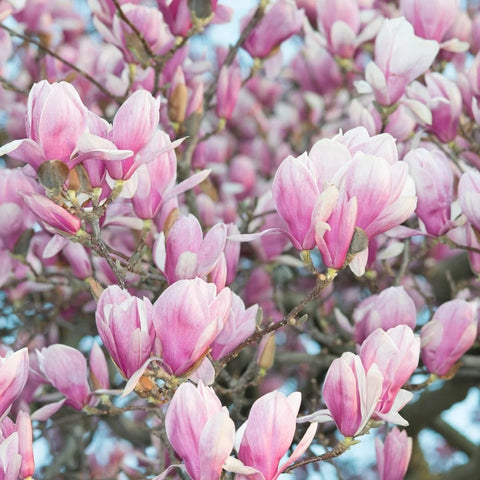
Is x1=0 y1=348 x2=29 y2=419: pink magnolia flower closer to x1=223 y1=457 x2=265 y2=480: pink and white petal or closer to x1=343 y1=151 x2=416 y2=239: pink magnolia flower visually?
x1=223 y1=457 x2=265 y2=480: pink and white petal

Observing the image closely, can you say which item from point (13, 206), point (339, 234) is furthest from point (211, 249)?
point (13, 206)

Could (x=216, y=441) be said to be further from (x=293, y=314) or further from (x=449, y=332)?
(x=449, y=332)

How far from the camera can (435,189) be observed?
1.60 meters

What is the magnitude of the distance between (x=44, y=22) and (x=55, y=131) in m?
1.48

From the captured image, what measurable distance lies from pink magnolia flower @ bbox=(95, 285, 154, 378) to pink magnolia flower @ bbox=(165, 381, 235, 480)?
11 centimetres

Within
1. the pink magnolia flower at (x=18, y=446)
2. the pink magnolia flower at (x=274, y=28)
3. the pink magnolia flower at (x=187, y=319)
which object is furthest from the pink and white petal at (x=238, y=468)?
the pink magnolia flower at (x=274, y=28)

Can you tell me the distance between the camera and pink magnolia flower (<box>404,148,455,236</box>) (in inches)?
62.9

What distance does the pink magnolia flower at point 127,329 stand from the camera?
122 cm

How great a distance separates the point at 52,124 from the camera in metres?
1.25

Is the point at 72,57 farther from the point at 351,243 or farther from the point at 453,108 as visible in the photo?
the point at 351,243

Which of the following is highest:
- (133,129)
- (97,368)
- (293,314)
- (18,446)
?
(133,129)

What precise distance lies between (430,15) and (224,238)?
2.85 ft

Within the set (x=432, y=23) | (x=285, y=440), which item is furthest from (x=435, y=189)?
(x=285, y=440)

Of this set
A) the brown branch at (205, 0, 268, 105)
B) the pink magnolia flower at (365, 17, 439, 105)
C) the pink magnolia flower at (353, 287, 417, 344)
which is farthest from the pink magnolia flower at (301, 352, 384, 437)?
the brown branch at (205, 0, 268, 105)
